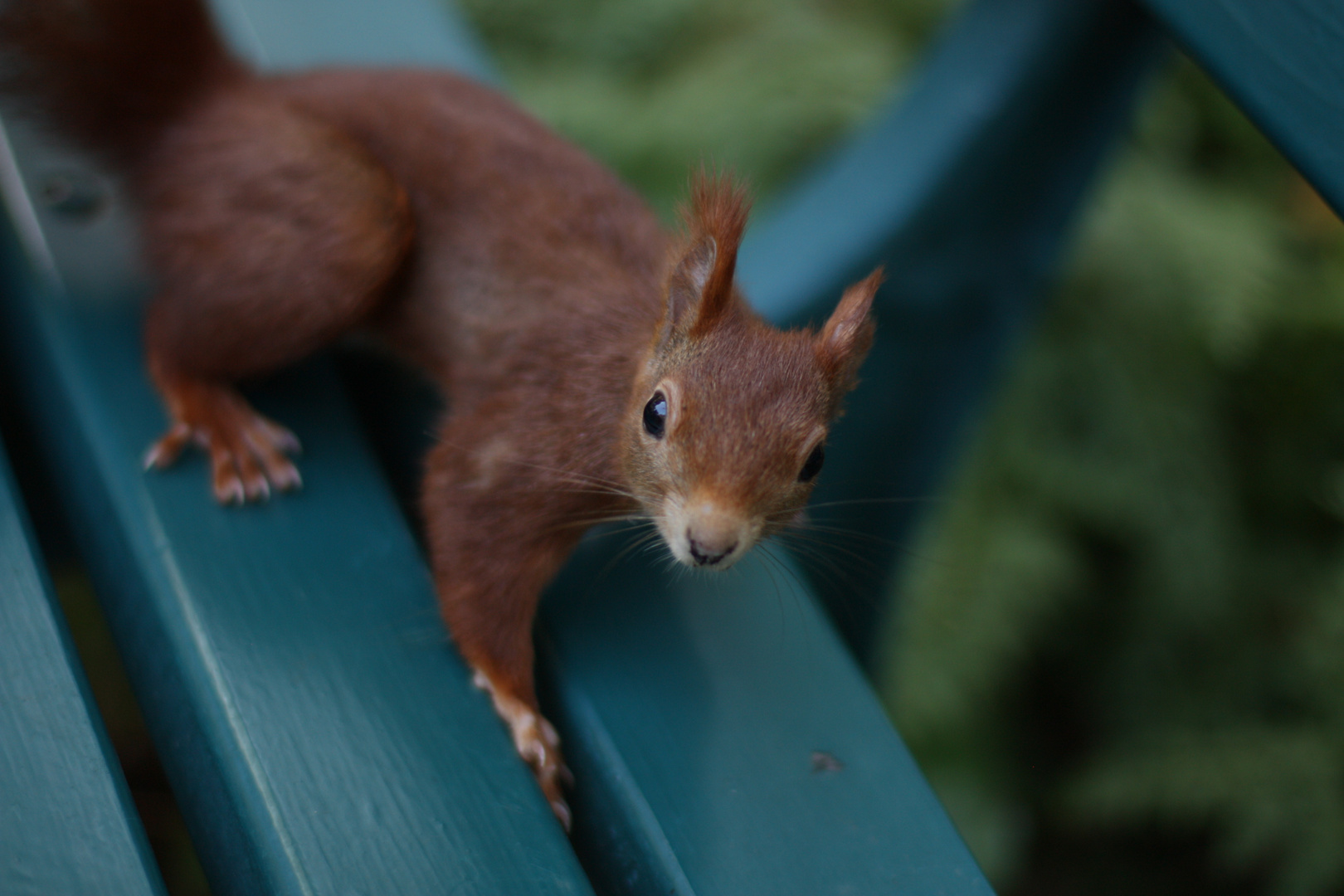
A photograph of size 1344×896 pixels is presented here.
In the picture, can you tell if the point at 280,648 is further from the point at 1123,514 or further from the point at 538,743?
the point at 1123,514

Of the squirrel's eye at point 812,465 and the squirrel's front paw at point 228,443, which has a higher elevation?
the squirrel's eye at point 812,465

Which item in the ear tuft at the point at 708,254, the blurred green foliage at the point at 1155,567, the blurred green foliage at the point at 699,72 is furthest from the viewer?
the blurred green foliage at the point at 699,72

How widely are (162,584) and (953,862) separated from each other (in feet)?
2.96

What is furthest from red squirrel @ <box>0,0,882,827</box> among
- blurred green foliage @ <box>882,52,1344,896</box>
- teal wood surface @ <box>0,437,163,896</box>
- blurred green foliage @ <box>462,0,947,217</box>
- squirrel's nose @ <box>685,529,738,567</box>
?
blurred green foliage @ <box>882,52,1344,896</box>

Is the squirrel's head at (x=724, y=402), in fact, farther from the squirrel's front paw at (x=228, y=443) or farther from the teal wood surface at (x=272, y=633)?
the squirrel's front paw at (x=228, y=443)

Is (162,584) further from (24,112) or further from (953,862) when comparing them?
(953,862)

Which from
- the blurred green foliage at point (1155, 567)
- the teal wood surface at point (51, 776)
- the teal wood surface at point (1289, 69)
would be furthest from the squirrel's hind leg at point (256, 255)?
the blurred green foliage at point (1155, 567)

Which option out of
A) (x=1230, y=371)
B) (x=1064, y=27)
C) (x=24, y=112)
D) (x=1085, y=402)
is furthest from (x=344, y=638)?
(x=1230, y=371)

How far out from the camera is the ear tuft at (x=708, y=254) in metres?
1.30

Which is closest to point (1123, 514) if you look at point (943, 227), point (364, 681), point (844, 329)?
point (943, 227)

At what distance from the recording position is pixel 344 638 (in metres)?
1.26

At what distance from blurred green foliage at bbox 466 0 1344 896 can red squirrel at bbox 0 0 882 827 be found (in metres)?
1.00

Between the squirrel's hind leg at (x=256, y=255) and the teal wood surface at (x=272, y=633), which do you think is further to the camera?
the squirrel's hind leg at (x=256, y=255)

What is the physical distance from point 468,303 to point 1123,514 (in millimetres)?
1756
